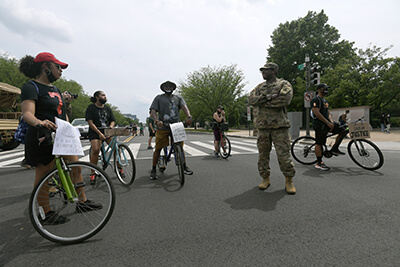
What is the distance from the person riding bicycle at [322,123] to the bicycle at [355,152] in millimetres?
192

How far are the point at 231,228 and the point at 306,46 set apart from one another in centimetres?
3537

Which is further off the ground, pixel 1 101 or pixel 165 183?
pixel 1 101

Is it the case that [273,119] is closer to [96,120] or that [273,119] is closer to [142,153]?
[96,120]

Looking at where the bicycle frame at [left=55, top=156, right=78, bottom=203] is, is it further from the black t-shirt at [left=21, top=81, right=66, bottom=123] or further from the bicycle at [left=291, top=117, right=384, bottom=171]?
the bicycle at [left=291, top=117, right=384, bottom=171]

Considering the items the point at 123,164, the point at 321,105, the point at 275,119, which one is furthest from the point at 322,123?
the point at 123,164

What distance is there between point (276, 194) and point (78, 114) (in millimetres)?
51290

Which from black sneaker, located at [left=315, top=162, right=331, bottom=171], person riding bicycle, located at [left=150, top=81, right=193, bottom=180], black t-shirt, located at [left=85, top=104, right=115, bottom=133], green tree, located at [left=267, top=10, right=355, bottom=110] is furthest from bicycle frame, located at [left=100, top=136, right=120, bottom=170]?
green tree, located at [left=267, top=10, right=355, bottom=110]

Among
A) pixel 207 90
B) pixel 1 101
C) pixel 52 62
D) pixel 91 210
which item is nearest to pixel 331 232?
pixel 91 210

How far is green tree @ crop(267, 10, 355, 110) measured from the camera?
3036 centimetres

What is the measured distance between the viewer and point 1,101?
330 inches

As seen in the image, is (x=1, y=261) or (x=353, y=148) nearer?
(x=1, y=261)

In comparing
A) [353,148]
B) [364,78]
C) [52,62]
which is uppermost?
[364,78]

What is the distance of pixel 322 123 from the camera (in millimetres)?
4684

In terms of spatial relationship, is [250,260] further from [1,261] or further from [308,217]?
[1,261]
